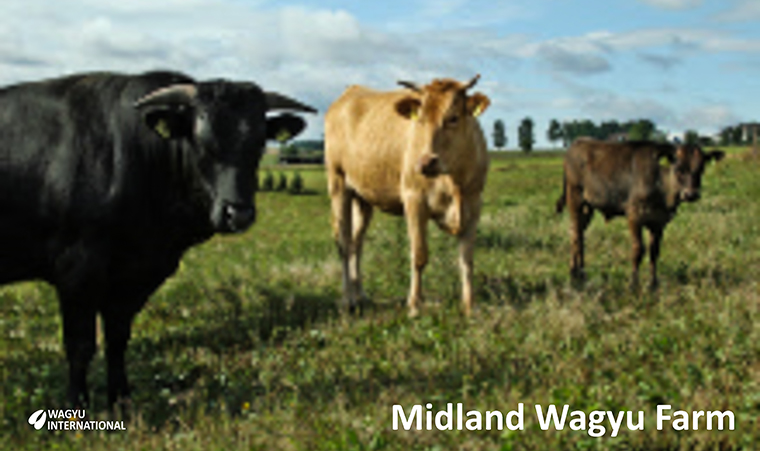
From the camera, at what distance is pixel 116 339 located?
6.30 m

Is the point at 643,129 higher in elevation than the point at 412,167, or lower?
higher

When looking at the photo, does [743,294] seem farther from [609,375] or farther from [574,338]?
[609,375]

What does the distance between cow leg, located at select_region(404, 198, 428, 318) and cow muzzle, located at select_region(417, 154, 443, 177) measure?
70cm

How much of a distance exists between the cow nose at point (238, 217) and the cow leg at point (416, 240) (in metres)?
Answer: 3.05

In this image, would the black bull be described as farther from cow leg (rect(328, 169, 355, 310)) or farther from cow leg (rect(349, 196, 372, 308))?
cow leg (rect(328, 169, 355, 310))

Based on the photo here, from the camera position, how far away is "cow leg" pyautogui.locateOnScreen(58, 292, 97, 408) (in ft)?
19.0

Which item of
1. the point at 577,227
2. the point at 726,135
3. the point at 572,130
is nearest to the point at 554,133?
the point at 572,130

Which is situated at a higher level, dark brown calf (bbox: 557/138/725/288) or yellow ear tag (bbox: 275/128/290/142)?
yellow ear tag (bbox: 275/128/290/142)

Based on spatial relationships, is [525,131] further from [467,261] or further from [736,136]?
[467,261]

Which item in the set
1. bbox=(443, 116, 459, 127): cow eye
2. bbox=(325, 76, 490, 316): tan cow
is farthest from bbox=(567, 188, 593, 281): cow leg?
bbox=(443, 116, 459, 127): cow eye

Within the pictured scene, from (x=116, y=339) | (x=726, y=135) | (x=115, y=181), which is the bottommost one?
(x=116, y=339)

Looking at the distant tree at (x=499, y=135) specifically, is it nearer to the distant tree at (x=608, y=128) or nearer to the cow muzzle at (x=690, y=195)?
the distant tree at (x=608, y=128)

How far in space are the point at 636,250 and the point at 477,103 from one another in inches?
131

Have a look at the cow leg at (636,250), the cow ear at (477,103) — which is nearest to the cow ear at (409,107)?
the cow ear at (477,103)
